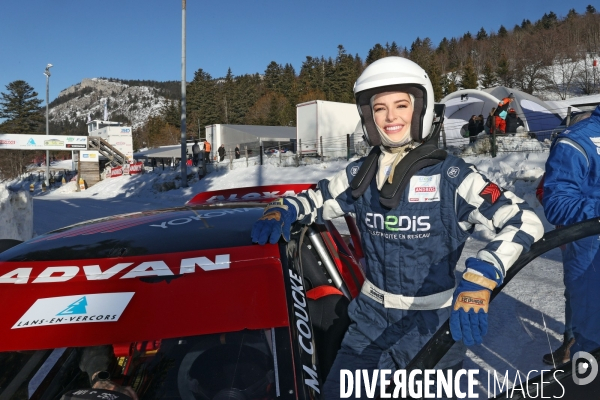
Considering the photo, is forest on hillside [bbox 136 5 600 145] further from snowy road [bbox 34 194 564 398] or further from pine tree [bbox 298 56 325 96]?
snowy road [bbox 34 194 564 398]

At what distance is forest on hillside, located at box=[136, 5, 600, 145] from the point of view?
60.6 metres

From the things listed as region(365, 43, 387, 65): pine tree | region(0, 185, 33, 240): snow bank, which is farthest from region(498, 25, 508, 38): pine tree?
region(0, 185, 33, 240): snow bank

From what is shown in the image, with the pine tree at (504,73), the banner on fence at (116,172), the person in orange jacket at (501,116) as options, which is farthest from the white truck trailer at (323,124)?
the pine tree at (504,73)

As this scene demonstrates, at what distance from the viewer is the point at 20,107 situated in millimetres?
70188

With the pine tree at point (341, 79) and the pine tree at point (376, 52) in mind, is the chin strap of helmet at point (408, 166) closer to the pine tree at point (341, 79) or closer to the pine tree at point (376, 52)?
the pine tree at point (341, 79)

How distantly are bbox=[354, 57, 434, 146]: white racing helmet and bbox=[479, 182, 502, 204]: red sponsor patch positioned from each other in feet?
1.35

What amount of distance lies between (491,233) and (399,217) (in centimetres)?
411

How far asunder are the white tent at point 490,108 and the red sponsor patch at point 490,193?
1779 centimetres

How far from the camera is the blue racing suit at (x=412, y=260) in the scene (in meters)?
1.83

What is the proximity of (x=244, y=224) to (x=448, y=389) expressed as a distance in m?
1.10

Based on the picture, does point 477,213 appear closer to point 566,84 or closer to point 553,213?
point 553,213

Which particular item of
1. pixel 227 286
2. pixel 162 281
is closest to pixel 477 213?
pixel 227 286

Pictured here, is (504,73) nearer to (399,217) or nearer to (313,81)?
(313,81)

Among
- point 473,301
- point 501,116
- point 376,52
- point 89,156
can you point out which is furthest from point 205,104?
point 473,301
